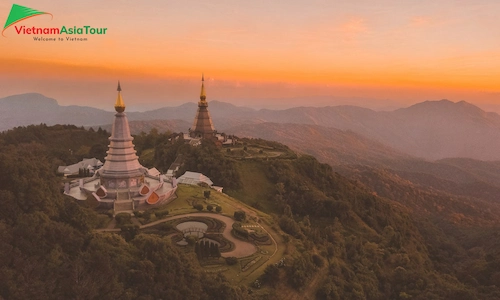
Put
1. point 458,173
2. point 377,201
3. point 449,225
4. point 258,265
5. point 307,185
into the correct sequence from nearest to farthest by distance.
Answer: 1. point 258,265
2. point 307,185
3. point 377,201
4. point 449,225
5. point 458,173

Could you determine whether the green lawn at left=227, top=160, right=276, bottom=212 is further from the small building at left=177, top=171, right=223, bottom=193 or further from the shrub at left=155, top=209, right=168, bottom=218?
the shrub at left=155, top=209, right=168, bottom=218

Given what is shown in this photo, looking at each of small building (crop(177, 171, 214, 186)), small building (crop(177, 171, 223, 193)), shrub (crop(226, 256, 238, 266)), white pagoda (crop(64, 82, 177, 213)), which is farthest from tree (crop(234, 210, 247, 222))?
small building (crop(177, 171, 214, 186))

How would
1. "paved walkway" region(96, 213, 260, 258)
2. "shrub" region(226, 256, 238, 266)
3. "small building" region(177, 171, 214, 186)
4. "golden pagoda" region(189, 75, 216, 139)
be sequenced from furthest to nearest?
"golden pagoda" region(189, 75, 216, 139), "small building" region(177, 171, 214, 186), "paved walkway" region(96, 213, 260, 258), "shrub" region(226, 256, 238, 266)

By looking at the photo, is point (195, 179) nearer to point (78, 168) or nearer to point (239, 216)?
point (239, 216)

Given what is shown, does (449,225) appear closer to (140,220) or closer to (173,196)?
(173,196)

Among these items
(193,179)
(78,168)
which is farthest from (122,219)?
(78,168)

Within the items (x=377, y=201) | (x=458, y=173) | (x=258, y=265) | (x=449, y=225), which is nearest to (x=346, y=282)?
(x=258, y=265)

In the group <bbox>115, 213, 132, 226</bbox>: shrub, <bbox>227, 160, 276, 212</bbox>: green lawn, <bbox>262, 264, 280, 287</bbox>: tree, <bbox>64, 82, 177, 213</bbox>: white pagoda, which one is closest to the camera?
<bbox>262, 264, 280, 287</bbox>: tree

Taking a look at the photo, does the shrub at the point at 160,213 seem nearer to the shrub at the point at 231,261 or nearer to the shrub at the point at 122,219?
the shrub at the point at 122,219
